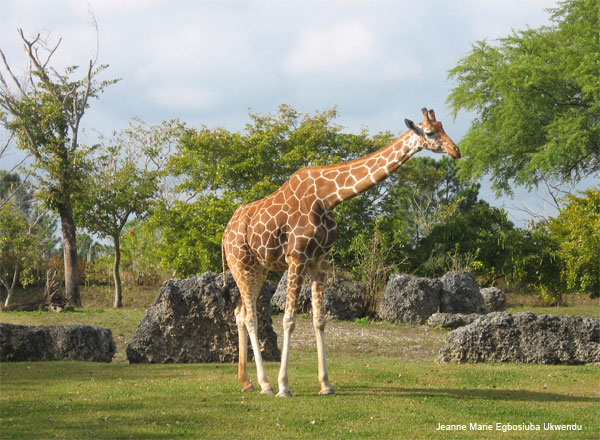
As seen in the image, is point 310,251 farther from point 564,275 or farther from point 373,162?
point 564,275

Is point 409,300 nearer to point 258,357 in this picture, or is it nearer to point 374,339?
point 374,339

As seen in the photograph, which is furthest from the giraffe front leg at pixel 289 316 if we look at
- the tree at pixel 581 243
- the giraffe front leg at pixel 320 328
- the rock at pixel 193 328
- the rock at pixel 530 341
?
the tree at pixel 581 243

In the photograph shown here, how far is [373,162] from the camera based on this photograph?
9.48 meters

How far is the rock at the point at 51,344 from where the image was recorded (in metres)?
13.1

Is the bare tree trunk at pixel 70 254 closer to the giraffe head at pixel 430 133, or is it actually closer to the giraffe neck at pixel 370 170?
the giraffe neck at pixel 370 170

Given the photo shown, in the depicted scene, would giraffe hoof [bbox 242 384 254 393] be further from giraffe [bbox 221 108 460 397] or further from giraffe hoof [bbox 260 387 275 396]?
giraffe hoof [bbox 260 387 275 396]

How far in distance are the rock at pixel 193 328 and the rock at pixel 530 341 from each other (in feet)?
12.7

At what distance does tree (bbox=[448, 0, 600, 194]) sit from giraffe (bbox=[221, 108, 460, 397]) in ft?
80.1

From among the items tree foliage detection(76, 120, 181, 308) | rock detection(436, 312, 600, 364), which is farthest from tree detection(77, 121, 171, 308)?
rock detection(436, 312, 600, 364)

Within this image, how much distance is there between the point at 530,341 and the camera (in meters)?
13.1

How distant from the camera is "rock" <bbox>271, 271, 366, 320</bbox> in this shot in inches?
864

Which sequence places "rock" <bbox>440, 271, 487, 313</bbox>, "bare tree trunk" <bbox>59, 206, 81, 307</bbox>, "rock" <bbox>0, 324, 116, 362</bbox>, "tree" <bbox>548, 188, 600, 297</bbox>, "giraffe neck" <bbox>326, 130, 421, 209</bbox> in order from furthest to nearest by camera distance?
"bare tree trunk" <bbox>59, 206, 81, 307</bbox> → "tree" <bbox>548, 188, 600, 297</bbox> → "rock" <bbox>440, 271, 487, 313</bbox> → "rock" <bbox>0, 324, 116, 362</bbox> → "giraffe neck" <bbox>326, 130, 421, 209</bbox>

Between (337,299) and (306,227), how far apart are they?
1314 cm

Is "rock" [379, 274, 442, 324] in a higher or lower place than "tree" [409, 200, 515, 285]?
lower
